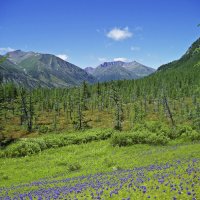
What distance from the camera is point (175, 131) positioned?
49.8 m

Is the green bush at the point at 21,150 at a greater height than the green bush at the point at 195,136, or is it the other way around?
the green bush at the point at 195,136

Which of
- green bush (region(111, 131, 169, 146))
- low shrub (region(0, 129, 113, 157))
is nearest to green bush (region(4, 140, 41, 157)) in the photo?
low shrub (region(0, 129, 113, 157))

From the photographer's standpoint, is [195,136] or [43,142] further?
[43,142]

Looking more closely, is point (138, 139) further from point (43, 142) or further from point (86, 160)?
point (43, 142)

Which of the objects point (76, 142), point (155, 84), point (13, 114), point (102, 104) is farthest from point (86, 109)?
point (76, 142)

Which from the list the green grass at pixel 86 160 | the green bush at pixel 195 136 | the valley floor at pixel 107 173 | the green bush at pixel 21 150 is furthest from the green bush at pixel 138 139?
the green bush at pixel 21 150

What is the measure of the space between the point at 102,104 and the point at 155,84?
189 ft

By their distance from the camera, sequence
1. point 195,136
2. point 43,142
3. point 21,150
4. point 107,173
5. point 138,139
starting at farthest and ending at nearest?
point 43,142
point 195,136
point 138,139
point 21,150
point 107,173

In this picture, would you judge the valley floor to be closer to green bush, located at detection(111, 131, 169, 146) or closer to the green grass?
the green grass

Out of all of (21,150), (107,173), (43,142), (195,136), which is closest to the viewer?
(107,173)

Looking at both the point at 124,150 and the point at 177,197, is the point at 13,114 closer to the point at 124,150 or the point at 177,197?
the point at 124,150

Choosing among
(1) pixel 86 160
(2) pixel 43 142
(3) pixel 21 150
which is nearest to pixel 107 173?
(1) pixel 86 160

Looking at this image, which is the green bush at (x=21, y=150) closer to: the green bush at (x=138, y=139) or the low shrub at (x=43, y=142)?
the low shrub at (x=43, y=142)

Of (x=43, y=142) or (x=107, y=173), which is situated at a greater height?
(x=107, y=173)
